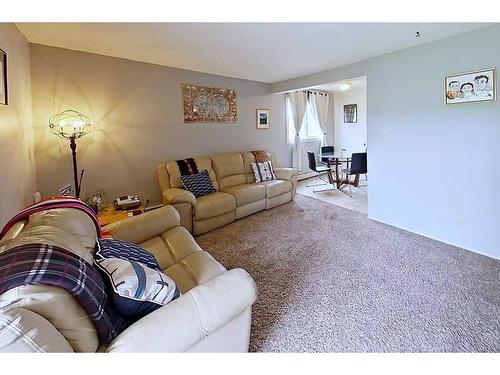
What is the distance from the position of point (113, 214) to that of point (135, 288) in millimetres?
2034

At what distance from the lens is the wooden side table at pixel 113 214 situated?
273 cm

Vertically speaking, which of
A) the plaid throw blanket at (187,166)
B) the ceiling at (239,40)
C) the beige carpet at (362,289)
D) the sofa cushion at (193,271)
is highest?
the ceiling at (239,40)

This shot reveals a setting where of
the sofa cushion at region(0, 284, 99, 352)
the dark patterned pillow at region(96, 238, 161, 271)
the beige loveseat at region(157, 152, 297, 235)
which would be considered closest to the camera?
the sofa cushion at region(0, 284, 99, 352)

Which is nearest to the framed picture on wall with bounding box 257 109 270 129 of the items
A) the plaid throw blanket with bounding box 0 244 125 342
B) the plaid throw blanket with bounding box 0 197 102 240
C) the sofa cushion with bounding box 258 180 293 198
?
the sofa cushion with bounding box 258 180 293 198

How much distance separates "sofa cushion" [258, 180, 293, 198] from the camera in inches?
180

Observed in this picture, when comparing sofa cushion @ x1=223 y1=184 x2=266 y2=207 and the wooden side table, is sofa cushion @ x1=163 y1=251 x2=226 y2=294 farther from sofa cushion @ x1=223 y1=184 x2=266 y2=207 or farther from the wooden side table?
sofa cushion @ x1=223 y1=184 x2=266 y2=207

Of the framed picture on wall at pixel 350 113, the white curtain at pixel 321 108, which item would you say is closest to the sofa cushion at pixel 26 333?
the white curtain at pixel 321 108

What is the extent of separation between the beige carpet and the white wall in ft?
15.0

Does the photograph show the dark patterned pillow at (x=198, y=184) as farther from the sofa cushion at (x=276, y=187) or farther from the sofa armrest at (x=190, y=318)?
the sofa armrest at (x=190, y=318)

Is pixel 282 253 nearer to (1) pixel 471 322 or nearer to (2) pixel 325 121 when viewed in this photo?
(1) pixel 471 322

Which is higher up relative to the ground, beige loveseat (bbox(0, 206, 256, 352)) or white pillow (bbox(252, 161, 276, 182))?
white pillow (bbox(252, 161, 276, 182))

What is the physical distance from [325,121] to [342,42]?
16.2ft

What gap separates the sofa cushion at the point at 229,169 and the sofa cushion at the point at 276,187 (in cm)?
42
